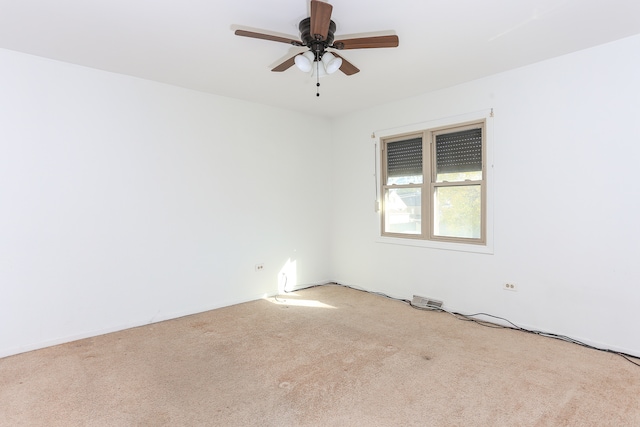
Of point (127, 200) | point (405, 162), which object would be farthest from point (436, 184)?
point (127, 200)

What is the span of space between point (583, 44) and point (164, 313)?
4.92m

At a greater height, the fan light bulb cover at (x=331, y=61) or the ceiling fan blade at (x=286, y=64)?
the ceiling fan blade at (x=286, y=64)

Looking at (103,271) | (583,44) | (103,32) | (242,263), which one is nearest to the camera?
(103,32)

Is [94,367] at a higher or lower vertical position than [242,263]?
lower

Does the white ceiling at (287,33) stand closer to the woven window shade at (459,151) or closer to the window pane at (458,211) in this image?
the woven window shade at (459,151)

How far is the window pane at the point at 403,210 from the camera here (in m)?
4.41

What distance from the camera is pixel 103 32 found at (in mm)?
2615

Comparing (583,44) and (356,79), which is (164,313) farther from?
(583,44)

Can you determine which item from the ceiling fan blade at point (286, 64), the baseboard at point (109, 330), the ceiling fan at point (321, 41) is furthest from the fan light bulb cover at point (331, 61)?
the baseboard at point (109, 330)

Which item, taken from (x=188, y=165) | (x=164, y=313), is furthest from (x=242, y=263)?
(x=188, y=165)

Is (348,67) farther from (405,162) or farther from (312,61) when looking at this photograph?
(405,162)

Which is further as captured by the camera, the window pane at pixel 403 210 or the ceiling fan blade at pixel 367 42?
the window pane at pixel 403 210

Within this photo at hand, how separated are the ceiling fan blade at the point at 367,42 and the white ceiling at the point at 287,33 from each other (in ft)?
0.57

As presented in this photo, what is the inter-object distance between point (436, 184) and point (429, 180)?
0.10m
